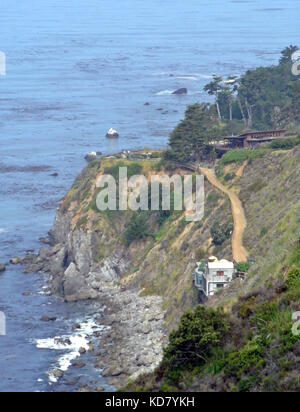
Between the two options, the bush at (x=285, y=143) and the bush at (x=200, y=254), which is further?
the bush at (x=285, y=143)

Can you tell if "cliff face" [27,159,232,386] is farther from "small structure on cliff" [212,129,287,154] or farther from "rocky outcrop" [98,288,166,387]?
"small structure on cliff" [212,129,287,154]

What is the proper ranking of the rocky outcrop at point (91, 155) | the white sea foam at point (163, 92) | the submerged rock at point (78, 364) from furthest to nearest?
the white sea foam at point (163, 92), the rocky outcrop at point (91, 155), the submerged rock at point (78, 364)

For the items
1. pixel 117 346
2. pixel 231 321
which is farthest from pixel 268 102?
pixel 231 321

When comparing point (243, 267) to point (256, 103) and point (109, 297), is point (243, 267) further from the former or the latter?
point (256, 103)

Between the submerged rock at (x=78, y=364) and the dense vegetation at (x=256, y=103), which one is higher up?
the dense vegetation at (x=256, y=103)

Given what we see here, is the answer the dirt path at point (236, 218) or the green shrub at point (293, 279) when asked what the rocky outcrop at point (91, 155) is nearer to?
the dirt path at point (236, 218)

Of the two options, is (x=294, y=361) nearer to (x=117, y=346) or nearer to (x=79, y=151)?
(x=117, y=346)

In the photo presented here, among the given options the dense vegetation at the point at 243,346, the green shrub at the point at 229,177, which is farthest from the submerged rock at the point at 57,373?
the green shrub at the point at 229,177
